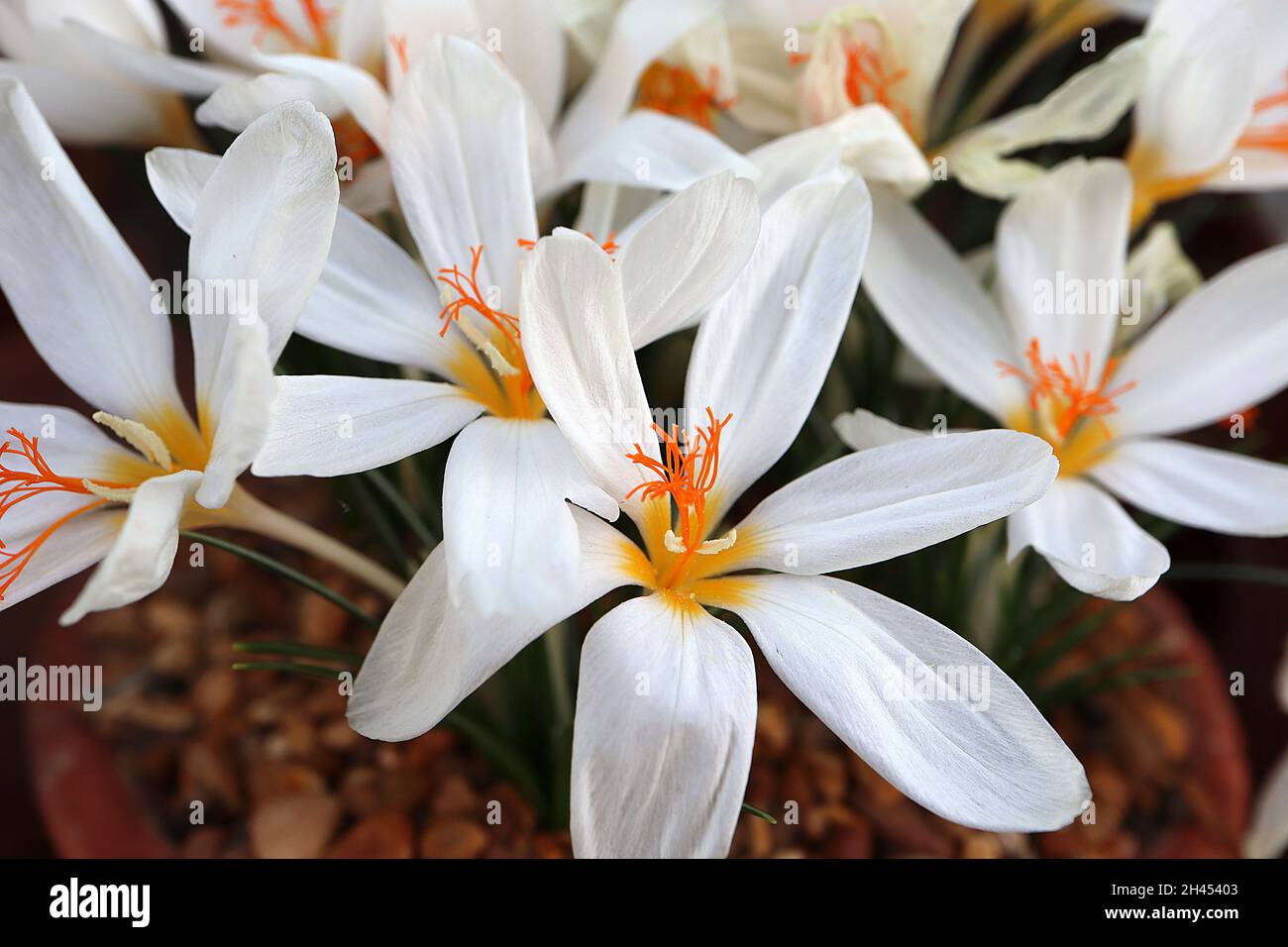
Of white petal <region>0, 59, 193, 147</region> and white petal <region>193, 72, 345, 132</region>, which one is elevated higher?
white petal <region>0, 59, 193, 147</region>

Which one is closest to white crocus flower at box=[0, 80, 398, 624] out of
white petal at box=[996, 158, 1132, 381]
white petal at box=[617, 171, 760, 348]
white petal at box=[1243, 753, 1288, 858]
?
white petal at box=[617, 171, 760, 348]

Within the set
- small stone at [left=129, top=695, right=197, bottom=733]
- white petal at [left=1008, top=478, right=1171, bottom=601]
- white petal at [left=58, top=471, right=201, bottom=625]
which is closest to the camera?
white petal at [left=58, top=471, right=201, bottom=625]

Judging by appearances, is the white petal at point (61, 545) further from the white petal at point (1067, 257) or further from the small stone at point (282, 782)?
the white petal at point (1067, 257)

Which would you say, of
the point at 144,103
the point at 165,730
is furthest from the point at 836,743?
the point at 144,103

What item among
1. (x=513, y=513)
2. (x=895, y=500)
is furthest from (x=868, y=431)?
(x=513, y=513)

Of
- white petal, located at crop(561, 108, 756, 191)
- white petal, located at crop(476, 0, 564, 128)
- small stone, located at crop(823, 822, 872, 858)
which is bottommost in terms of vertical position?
small stone, located at crop(823, 822, 872, 858)

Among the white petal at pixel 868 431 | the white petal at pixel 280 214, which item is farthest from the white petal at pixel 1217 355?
the white petal at pixel 280 214

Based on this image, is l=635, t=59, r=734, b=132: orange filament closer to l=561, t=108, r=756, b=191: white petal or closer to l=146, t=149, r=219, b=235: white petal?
l=561, t=108, r=756, b=191: white petal
